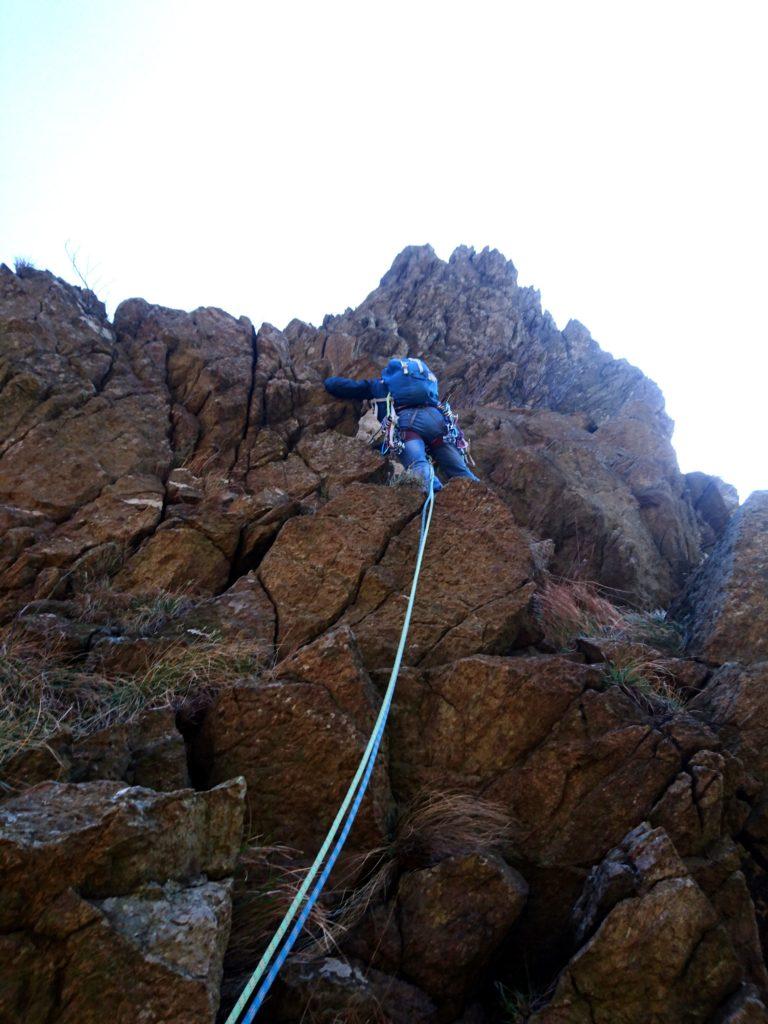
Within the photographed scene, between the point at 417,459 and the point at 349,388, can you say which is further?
the point at 349,388

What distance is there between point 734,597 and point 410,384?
4871 mm

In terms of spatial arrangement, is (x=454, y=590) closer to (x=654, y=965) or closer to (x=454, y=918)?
(x=454, y=918)

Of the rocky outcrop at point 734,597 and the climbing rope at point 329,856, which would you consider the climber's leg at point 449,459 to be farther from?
the rocky outcrop at point 734,597

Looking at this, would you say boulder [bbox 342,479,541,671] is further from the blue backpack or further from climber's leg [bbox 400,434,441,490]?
the blue backpack

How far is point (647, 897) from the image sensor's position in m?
3.71

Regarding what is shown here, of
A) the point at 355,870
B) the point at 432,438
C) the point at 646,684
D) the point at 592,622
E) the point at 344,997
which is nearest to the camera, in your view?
the point at 344,997

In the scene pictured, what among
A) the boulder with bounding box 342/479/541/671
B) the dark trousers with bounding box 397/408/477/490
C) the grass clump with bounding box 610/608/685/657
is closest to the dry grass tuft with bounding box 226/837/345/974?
the boulder with bounding box 342/479/541/671

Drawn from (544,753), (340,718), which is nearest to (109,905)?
(340,718)

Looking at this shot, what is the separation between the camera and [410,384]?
940cm

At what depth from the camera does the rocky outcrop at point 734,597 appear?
6.29 meters

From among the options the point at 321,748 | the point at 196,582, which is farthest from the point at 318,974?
the point at 196,582

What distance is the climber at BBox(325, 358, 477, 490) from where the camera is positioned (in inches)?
353

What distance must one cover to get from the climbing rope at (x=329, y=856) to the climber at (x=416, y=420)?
1.23 meters

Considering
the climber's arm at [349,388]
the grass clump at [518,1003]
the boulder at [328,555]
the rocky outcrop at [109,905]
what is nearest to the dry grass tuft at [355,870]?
the rocky outcrop at [109,905]
